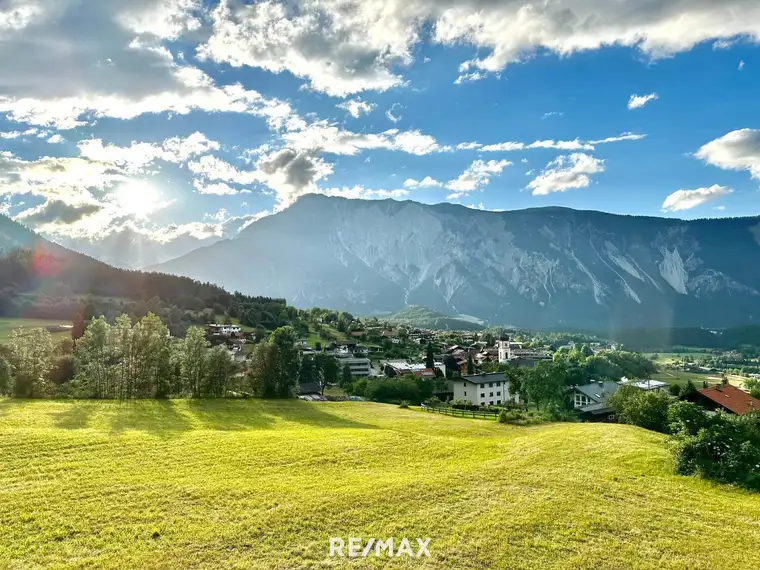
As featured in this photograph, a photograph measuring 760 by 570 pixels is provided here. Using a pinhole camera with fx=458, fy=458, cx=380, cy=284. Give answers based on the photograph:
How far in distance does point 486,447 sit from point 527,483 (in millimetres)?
11200

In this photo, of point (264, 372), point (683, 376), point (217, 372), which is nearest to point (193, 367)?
point (217, 372)

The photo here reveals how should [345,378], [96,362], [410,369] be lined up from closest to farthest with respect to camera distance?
[96,362] < [345,378] < [410,369]

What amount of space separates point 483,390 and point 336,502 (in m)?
84.6

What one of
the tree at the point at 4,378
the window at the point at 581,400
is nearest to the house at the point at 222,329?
the tree at the point at 4,378

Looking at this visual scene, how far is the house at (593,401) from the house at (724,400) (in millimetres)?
13816

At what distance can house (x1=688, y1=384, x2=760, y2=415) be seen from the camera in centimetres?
6650

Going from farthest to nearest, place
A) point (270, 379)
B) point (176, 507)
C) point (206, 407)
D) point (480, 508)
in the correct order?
point (270, 379) → point (206, 407) → point (480, 508) → point (176, 507)

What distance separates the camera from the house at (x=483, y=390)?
331 feet

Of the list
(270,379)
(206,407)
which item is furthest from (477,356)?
(206,407)

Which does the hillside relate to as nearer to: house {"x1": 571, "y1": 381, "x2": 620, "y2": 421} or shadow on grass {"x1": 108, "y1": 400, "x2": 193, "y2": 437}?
shadow on grass {"x1": 108, "y1": 400, "x2": 193, "y2": 437}

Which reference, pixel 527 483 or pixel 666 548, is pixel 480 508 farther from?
pixel 666 548

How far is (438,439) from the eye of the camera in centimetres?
3919

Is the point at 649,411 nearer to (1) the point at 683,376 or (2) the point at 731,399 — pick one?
(2) the point at 731,399

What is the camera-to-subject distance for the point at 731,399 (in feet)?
228
